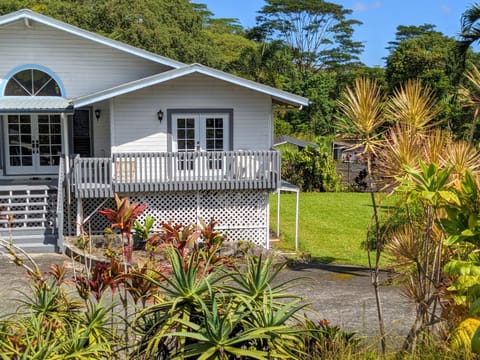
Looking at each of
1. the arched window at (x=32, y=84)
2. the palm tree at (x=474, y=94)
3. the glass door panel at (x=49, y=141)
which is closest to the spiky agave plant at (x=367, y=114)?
the palm tree at (x=474, y=94)

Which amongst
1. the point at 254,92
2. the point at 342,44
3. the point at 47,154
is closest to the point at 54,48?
the point at 47,154

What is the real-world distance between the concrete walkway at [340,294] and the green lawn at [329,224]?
1.79 metres

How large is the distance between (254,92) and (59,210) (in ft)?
22.3

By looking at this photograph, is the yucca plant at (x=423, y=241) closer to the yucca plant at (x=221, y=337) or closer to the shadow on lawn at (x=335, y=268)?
the yucca plant at (x=221, y=337)

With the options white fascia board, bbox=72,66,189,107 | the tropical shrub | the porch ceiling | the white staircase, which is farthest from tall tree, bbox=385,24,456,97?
the white staircase

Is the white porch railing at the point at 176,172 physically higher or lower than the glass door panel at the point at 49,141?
lower

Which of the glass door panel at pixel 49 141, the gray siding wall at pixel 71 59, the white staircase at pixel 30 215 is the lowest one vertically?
the white staircase at pixel 30 215

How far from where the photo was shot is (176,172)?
16016 mm

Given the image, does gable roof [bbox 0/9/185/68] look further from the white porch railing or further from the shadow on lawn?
the shadow on lawn

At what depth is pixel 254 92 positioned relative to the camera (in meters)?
17.4

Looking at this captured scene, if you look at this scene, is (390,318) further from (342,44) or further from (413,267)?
(342,44)

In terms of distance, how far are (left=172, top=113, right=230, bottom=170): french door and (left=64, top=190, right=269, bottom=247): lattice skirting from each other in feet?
5.34

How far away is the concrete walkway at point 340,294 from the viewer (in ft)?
30.0

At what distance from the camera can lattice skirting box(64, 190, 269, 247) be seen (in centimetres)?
1617
